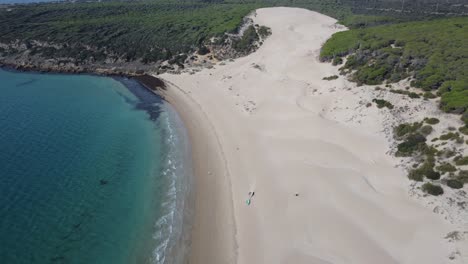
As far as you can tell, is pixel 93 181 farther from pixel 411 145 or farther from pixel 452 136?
pixel 452 136

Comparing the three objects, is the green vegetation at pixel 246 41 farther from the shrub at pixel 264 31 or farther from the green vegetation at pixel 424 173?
the green vegetation at pixel 424 173

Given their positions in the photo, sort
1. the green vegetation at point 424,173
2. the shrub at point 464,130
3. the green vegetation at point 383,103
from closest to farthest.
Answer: the green vegetation at point 424,173 < the shrub at point 464,130 < the green vegetation at point 383,103

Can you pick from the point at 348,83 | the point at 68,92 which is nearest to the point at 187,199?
the point at 348,83

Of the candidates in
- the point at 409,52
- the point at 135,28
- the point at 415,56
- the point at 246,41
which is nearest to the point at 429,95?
the point at 415,56

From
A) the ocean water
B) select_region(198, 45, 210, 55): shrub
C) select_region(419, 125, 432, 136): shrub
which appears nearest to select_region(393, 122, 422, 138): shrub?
select_region(419, 125, 432, 136): shrub

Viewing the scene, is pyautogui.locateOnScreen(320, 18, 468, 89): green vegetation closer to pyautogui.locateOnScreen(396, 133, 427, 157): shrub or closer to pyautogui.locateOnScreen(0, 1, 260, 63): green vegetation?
pyautogui.locateOnScreen(396, 133, 427, 157): shrub


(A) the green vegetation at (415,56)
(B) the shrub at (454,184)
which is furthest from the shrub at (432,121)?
(B) the shrub at (454,184)

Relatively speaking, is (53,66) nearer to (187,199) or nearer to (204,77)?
(204,77)
